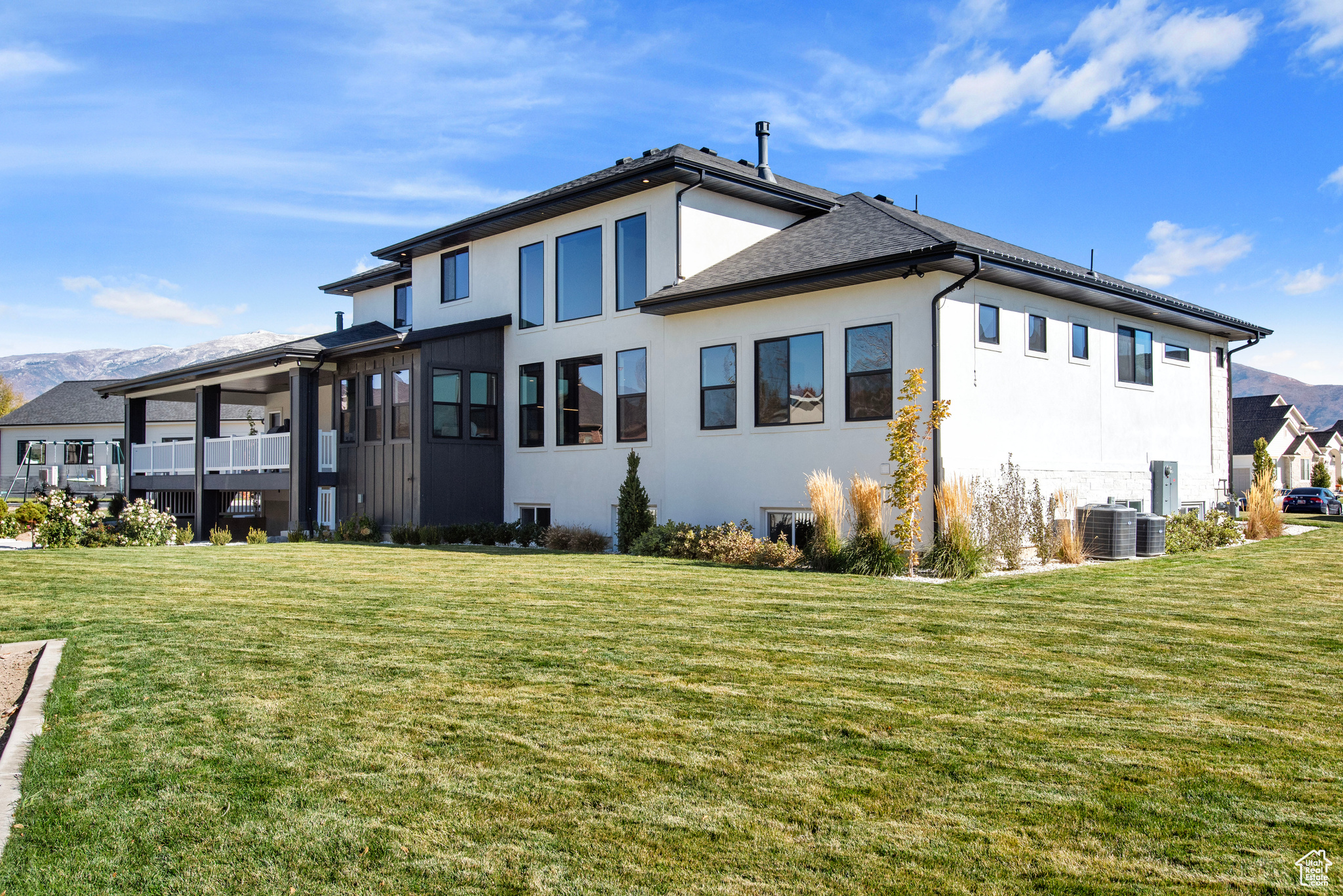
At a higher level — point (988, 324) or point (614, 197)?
point (614, 197)

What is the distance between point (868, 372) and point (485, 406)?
28.4ft

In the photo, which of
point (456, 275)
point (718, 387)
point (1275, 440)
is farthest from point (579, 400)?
point (1275, 440)

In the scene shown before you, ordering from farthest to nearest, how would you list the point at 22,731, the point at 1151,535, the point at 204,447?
the point at 204,447 < the point at 1151,535 < the point at 22,731

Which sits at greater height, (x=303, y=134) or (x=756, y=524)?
(x=303, y=134)

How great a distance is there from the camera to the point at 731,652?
661 centimetres

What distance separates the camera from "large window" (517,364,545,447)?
60.2 feet

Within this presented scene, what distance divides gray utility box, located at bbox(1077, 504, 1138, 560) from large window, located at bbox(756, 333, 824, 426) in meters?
4.42

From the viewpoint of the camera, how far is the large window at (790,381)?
46.1 ft

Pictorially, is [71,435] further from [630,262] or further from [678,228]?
[678,228]

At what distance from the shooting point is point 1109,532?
540 inches

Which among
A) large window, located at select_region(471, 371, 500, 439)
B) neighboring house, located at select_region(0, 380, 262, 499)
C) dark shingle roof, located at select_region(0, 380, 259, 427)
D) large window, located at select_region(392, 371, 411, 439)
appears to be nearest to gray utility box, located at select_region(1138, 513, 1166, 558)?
large window, located at select_region(471, 371, 500, 439)

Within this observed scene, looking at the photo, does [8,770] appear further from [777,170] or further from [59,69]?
[777,170]

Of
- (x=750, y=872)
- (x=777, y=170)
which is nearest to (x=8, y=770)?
(x=750, y=872)

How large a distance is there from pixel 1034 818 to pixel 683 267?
43.5 feet
